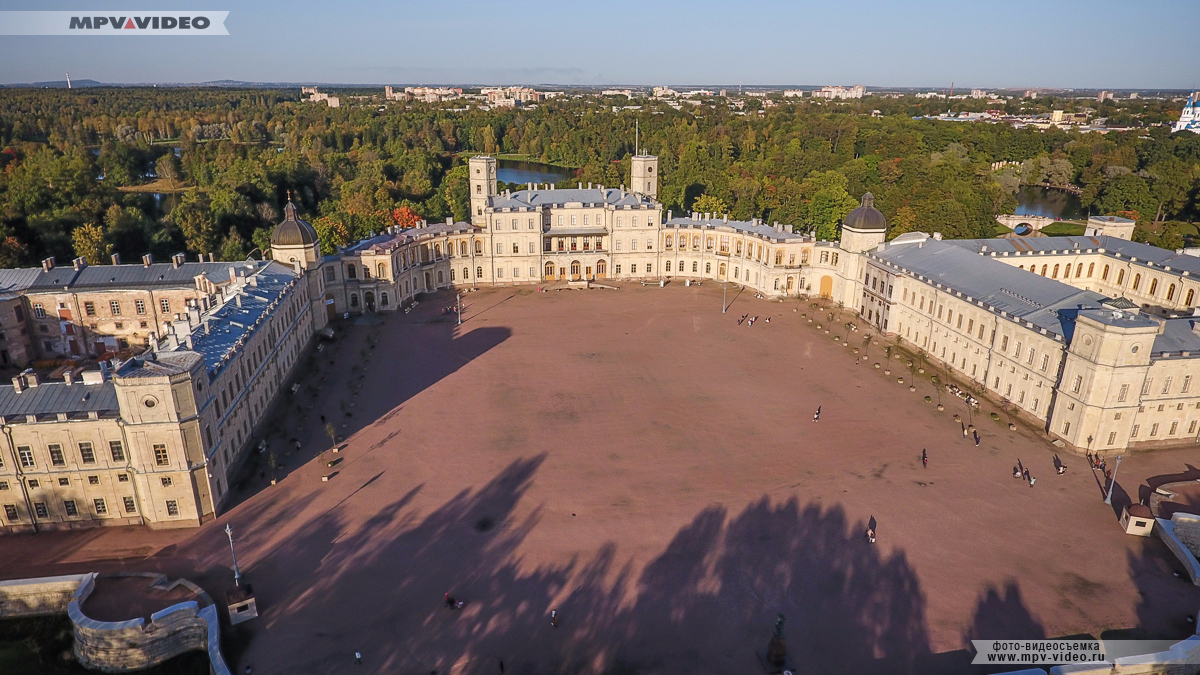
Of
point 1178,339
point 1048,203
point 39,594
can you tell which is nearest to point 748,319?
point 1178,339

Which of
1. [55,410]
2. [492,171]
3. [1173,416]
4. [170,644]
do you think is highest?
[492,171]

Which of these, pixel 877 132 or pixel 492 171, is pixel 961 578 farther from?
pixel 877 132

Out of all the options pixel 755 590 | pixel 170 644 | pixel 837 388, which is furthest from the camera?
pixel 837 388

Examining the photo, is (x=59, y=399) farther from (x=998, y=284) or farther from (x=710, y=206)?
(x=710, y=206)

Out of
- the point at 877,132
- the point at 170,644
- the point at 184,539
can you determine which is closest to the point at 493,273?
the point at 184,539

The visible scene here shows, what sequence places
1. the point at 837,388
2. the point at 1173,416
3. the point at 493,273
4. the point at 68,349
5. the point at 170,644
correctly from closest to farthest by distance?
the point at 170,644
the point at 1173,416
the point at 837,388
the point at 68,349
the point at 493,273
